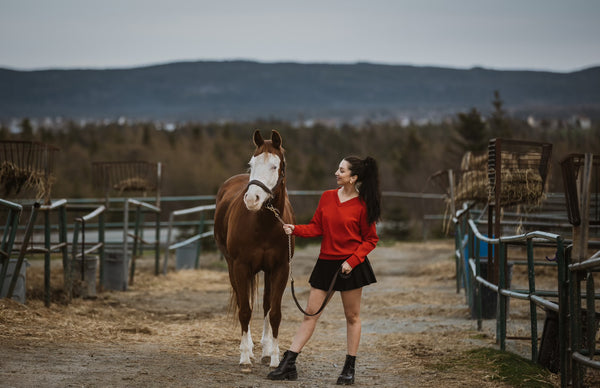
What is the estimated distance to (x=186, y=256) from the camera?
498 inches

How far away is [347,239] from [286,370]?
96cm

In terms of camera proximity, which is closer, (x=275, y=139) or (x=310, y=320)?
(x=310, y=320)

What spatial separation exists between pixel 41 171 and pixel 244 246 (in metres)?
3.43

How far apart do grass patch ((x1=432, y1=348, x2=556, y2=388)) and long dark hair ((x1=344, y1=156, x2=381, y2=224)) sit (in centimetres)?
135

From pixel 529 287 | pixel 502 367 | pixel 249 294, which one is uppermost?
pixel 529 287

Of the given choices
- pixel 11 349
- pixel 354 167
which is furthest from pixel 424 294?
pixel 11 349

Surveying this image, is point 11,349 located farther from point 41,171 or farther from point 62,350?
point 41,171

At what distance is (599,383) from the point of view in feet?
14.8

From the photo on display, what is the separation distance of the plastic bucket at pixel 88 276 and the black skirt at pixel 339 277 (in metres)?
4.69

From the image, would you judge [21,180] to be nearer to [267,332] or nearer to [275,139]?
[267,332]

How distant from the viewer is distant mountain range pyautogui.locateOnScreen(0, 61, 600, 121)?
138750 mm

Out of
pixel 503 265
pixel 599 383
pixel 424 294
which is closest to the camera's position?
pixel 599 383

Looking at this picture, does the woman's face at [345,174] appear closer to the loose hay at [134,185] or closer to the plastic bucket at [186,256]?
the loose hay at [134,185]

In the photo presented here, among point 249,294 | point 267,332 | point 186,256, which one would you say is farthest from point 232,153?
point 267,332
